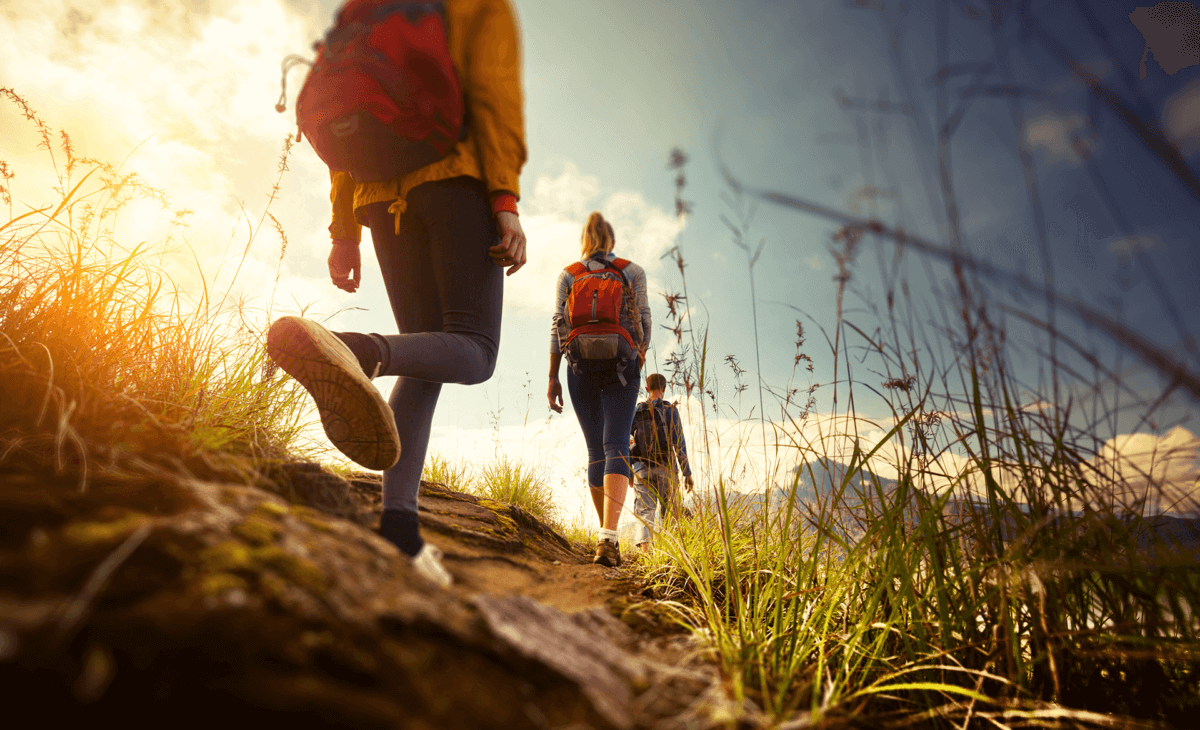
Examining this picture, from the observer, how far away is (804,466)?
169 cm

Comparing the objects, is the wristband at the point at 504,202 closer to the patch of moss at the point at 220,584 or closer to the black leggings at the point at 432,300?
the black leggings at the point at 432,300

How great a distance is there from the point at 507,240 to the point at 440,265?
210mm

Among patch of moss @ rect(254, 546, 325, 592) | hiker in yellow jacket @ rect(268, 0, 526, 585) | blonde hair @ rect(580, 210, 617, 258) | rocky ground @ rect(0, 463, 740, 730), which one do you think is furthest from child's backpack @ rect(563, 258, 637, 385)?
patch of moss @ rect(254, 546, 325, 592)

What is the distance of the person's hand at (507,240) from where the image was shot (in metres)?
1.44

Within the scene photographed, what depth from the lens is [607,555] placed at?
7.72 ft

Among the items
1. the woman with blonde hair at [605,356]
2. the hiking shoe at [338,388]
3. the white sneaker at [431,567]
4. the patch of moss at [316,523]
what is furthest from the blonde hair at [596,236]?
the patch of moss at [316,523]

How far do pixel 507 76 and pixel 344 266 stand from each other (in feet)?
2.86

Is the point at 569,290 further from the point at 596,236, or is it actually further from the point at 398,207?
A: the point at 398,207

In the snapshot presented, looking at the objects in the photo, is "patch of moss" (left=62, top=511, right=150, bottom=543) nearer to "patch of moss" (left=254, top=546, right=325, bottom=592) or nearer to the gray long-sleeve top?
"patch of moss" (left=254, top=546, right=325, bottom=592)

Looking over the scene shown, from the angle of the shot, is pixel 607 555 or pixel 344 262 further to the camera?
pixel 607 555

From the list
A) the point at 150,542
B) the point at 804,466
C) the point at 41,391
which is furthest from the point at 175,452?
the point at 804,466

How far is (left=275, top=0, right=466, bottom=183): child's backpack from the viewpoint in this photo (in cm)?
126

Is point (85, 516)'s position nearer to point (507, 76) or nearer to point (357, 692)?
point (357, 692)

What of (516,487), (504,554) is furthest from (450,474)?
(504,554)
